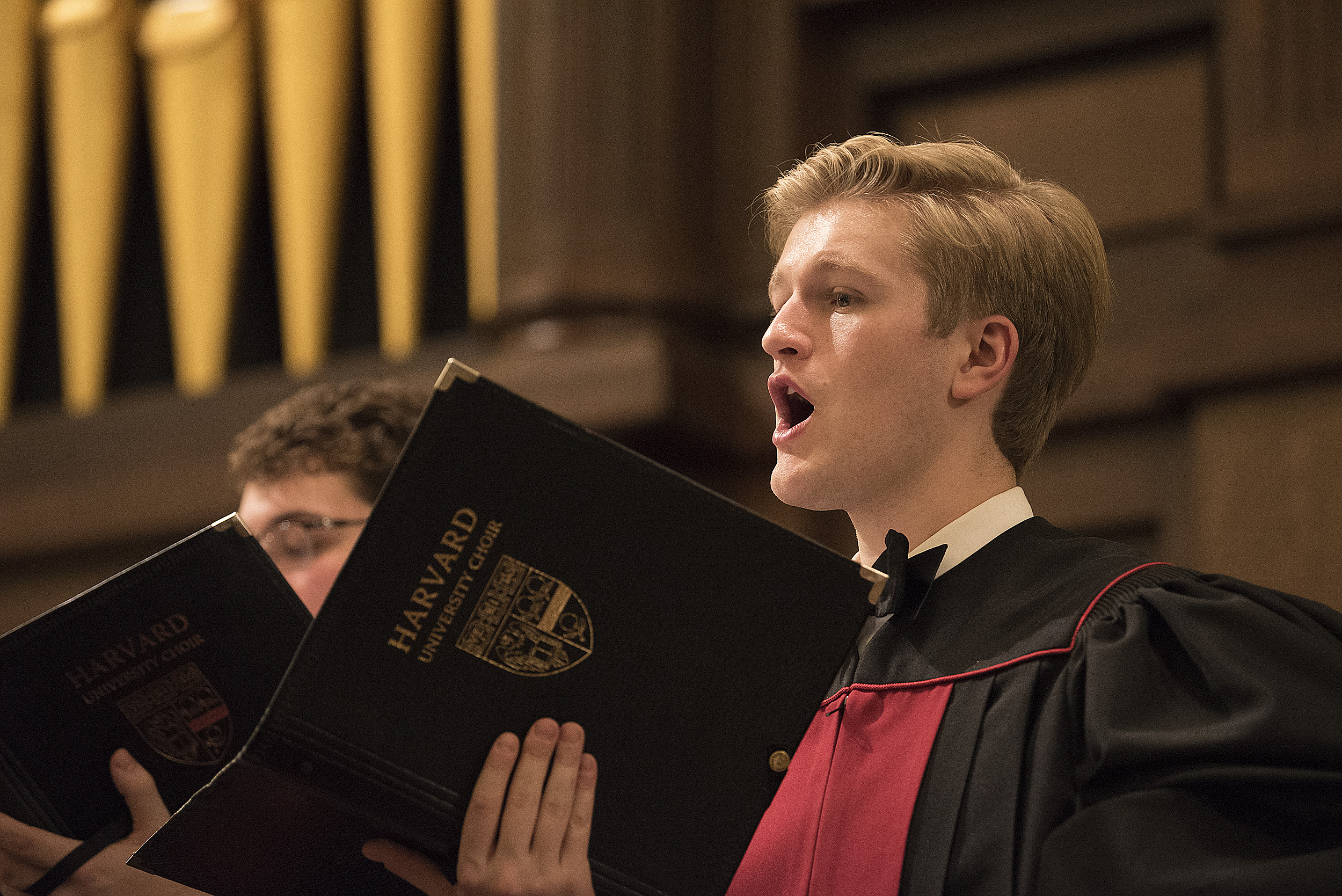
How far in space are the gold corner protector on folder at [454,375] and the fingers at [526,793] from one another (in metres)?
0.35

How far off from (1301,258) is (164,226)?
3466 millimetres

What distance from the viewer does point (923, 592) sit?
1829mm

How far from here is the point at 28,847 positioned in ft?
6.24

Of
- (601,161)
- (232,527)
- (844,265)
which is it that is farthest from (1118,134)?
(232,527)

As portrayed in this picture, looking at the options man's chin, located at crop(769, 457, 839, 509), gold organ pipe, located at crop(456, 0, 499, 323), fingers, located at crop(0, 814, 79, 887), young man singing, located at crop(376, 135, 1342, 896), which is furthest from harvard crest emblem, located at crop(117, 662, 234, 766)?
gold organ pipe, located at crop(456, 0, 499, 323)

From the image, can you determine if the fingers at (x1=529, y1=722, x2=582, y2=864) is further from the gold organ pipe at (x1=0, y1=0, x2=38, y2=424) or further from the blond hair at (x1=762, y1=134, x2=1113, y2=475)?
the gold organ pipe at (x1=0, y1=0, x2=38, y2=424)

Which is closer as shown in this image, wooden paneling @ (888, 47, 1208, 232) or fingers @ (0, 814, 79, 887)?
fingers @ (0, 814, 79, 887)

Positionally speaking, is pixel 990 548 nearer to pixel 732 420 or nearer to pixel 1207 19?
pixel 732 420

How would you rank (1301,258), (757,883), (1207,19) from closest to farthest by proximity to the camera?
(757,883) < (1301,258) < (1207,19)

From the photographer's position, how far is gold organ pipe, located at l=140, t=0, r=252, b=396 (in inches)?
193

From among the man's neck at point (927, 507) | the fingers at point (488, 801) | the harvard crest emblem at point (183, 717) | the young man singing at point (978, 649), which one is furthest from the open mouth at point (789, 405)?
the harvard crest emblem at point (183, 717)

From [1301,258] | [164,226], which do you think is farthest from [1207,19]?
[164,226]

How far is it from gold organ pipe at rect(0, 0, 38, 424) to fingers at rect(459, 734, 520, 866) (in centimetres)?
407

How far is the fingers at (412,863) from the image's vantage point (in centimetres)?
160
